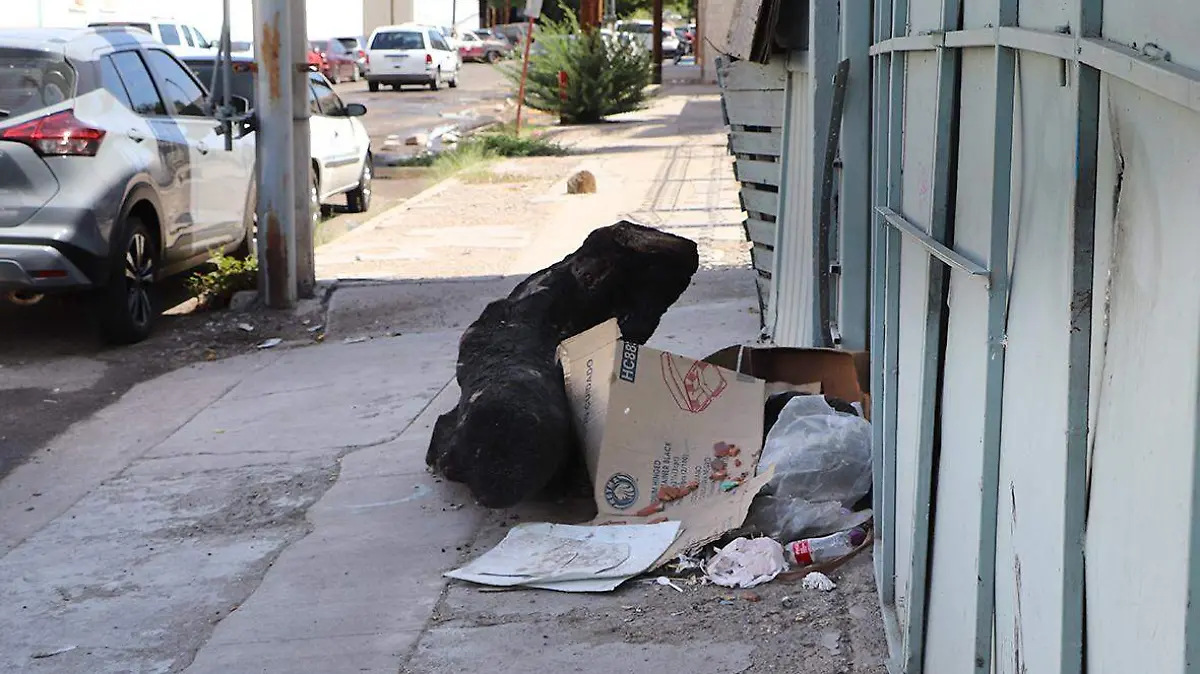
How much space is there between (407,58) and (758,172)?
107ft

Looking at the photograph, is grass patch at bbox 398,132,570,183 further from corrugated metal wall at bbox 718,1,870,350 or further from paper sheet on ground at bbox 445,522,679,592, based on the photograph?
paper sheet on ground at bbox 445,522,679,592

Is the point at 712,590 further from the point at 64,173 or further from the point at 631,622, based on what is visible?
the point at 64,173

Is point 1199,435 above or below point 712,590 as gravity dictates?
above

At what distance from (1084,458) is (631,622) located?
7.33 ft

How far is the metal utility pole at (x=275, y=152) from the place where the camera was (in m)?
8.88

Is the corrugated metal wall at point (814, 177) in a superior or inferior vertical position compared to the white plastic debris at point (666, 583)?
superior

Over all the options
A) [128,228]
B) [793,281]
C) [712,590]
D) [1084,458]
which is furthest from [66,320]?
[1084,458]

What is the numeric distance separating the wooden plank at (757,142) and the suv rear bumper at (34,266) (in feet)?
12.0

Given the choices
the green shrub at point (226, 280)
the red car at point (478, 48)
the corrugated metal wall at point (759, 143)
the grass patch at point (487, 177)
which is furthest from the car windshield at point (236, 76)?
the red car at point (478, 48)

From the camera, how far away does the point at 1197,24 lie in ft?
4.92

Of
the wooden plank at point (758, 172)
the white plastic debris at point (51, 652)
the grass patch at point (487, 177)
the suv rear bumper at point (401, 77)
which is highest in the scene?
the suv rear bumper at point (401, 77)

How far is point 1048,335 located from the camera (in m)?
2.17

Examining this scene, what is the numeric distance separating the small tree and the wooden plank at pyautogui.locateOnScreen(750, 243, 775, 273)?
19.3 m

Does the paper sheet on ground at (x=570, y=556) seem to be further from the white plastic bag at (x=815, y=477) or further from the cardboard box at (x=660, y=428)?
the white plastic bag at (x=815, y=477)
